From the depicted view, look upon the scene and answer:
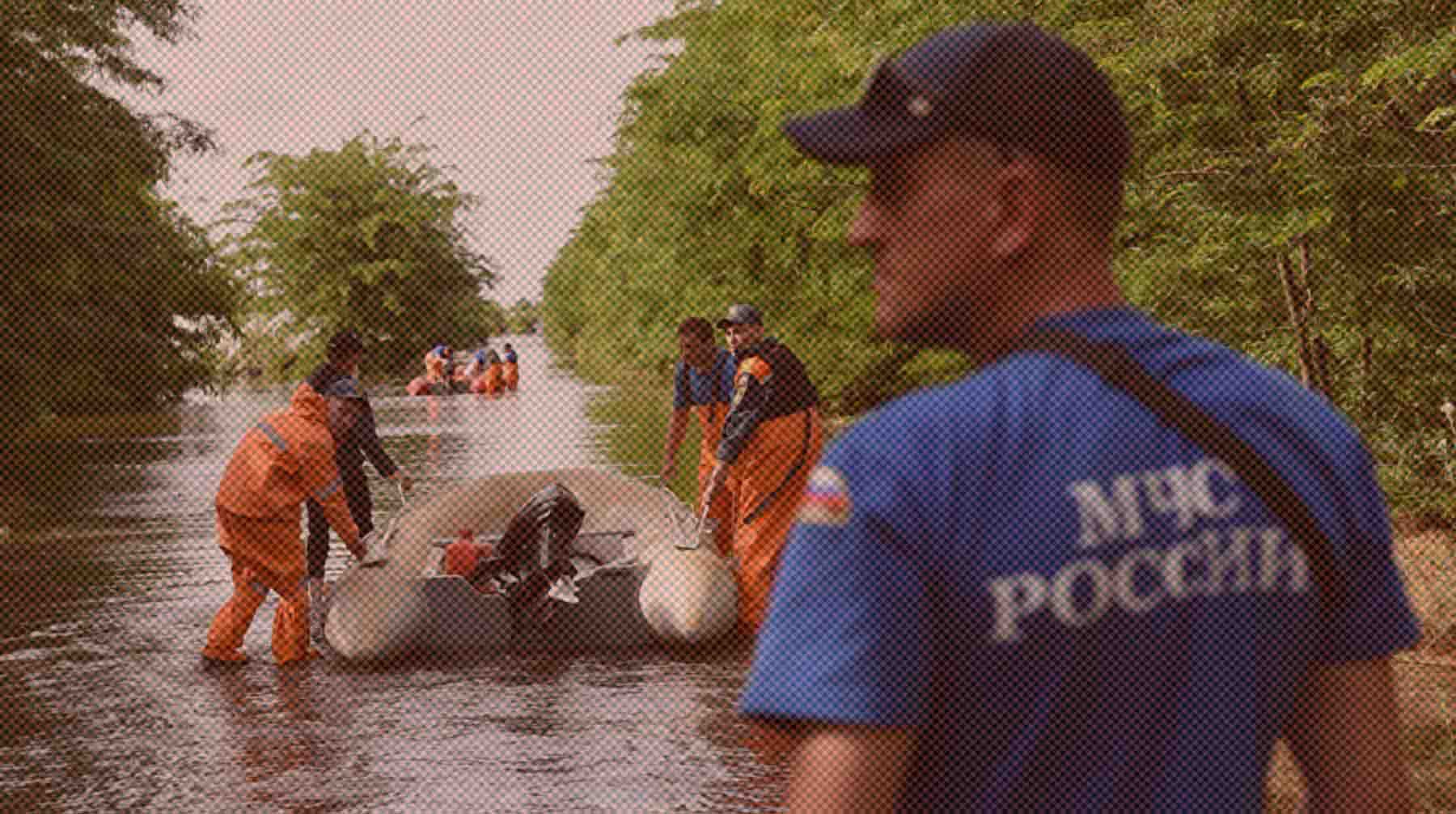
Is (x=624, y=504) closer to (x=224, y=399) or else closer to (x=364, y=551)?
(x=364, y=551)

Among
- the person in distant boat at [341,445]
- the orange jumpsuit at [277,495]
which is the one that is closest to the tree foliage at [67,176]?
the person in distant boat at [341,445]

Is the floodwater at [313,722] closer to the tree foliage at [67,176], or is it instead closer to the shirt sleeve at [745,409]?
the shirt sleeve at [745,409]

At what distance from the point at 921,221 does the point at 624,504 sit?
1230 centimetres

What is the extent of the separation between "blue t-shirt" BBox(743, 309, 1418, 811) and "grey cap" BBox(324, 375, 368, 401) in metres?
10.6

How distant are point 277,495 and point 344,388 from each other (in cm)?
122

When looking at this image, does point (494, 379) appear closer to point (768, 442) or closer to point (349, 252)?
point (349, 252)

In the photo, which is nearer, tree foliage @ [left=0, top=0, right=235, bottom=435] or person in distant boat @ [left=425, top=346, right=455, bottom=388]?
tree foliage @ [left=0, top=0, right=235, bottom=435]

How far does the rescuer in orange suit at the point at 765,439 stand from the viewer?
431 inches

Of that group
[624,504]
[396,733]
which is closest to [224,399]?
[624,504]

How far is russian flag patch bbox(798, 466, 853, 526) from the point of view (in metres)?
1.46

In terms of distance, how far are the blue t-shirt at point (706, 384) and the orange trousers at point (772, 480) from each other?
5.21 ft

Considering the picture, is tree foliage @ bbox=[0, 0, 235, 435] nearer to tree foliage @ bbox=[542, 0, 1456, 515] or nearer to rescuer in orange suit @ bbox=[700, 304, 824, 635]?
tree foliage @ bbox=[542, 0, 1456, 515]

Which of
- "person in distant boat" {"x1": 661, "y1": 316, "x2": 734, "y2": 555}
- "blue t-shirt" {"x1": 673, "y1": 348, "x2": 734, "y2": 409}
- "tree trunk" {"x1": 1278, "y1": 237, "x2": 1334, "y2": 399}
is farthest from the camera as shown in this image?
"blue t-shirt" {"x1": 673, "y1": 348, "x2": 734, "y2": 409}

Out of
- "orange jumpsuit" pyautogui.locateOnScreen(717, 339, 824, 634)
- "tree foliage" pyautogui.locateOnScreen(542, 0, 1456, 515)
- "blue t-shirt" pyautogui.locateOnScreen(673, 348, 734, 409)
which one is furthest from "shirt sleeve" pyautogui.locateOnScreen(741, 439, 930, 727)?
"blue t-shirt" pyautogui.locateOnScreen(673, 348, 734, 409)
